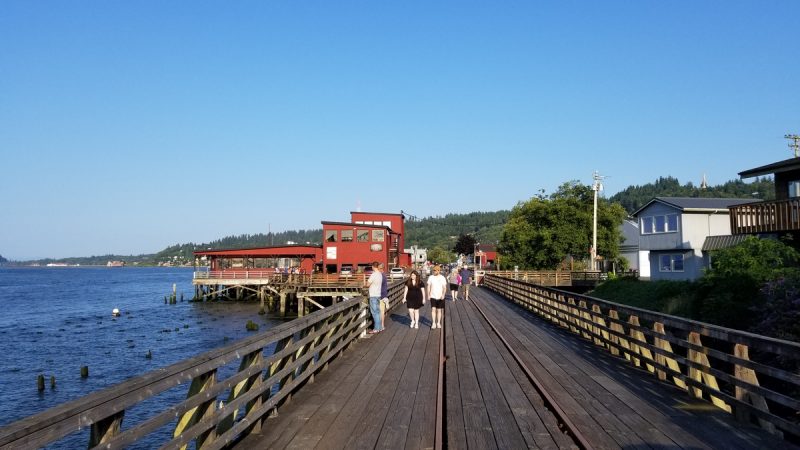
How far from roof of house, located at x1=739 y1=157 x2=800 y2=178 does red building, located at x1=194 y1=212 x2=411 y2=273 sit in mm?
34271

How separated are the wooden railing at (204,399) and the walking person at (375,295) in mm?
4112

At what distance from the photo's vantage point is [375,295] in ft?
50.3

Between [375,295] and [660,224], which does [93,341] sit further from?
[660,224]

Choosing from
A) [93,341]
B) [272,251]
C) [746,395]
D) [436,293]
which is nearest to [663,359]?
[746,395]

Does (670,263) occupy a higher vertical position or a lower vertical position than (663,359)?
higher

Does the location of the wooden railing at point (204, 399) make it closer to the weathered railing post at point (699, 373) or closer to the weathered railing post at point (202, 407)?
the weathered railing post at point (202, 407)

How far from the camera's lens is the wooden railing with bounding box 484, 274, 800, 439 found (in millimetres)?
6375

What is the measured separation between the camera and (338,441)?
20.0 feet

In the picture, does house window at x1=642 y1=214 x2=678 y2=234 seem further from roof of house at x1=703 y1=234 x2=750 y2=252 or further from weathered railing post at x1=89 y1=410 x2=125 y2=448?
weathered railing post at x1=89 y1=410 x2=125 y2=448

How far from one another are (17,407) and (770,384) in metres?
19.9

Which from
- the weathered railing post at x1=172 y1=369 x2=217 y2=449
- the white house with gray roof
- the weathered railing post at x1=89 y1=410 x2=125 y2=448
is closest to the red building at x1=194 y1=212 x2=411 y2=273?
the white house with gray roof

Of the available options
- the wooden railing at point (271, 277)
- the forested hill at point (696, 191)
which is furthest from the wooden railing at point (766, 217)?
the forested hill at point (696, 191)

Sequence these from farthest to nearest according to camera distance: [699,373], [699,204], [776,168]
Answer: [699,204]
[776,168]
[699,373]

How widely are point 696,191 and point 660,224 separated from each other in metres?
125
